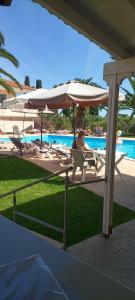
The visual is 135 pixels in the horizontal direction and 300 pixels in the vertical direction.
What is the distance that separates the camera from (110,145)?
4727mm

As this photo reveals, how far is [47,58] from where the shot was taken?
48.8 m

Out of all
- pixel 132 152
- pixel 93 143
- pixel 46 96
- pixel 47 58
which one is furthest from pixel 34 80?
pixel 46 96

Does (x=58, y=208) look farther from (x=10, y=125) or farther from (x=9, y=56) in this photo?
(x=10, y=125)

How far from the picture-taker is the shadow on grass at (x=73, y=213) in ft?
16.9

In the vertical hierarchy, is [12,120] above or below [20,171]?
above

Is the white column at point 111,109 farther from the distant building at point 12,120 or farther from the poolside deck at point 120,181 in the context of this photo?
the distant building at point 12,120

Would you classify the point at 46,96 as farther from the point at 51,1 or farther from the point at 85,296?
the point at 85,296

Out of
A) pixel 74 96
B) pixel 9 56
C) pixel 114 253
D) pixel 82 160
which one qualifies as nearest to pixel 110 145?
pixel 114 253

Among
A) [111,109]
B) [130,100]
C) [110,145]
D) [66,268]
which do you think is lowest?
[66,268]

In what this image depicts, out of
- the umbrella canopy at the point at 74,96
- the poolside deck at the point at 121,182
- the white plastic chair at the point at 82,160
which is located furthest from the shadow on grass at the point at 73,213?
the umbrella canopy at the point at 74,96

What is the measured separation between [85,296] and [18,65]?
47.3 ft

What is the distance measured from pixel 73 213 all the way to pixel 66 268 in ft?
14.1

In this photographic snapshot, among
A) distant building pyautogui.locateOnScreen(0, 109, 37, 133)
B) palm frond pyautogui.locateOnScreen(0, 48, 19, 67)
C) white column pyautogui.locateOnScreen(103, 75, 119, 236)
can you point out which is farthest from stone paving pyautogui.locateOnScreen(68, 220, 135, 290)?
distant building pyautogui.locateOnScreen(0, 109, 37, 133)

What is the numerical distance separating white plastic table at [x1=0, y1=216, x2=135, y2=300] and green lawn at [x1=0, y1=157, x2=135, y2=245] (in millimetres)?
2630
